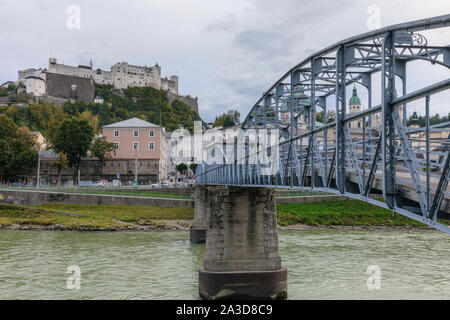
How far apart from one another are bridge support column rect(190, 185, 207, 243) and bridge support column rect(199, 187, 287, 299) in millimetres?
14177

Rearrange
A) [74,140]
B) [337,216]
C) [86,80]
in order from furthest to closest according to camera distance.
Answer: [86,80]
[74,140]
[337,216]

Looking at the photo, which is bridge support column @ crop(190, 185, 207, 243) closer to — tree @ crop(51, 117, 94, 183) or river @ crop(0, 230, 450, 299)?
river @ crop(0, 230, 450, 299)

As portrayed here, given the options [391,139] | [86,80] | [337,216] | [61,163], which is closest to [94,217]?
[337,216]

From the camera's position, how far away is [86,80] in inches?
5891

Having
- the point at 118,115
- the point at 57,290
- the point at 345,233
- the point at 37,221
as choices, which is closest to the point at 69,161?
the point at 37,221

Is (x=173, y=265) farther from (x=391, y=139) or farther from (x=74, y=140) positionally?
(x=74, y=140)

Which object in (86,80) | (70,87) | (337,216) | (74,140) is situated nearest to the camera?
(337,216)

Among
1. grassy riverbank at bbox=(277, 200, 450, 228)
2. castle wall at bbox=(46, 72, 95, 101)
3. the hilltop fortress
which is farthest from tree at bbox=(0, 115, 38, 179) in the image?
castle wall at bbox=(46, 72, 95, 101)

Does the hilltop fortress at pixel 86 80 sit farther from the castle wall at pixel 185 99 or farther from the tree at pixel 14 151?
the tree at pixel 14 151

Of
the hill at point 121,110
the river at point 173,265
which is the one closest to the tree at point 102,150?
the river at point 173,265

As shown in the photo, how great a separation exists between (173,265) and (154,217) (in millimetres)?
21722

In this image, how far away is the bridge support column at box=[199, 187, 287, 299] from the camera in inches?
704

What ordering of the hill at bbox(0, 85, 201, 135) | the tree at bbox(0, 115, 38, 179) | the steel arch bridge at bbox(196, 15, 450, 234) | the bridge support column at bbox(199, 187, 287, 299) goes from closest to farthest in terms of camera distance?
the steel arch bridge at bbox(196, 15, 450, 234) → the bridge support column at bbox(199, 187, 287, 299) → the tree at bbox(0, 115, 38, 179) → the hill at bbox(0, 85, 201, 135)

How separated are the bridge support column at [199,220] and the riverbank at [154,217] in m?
5.40
